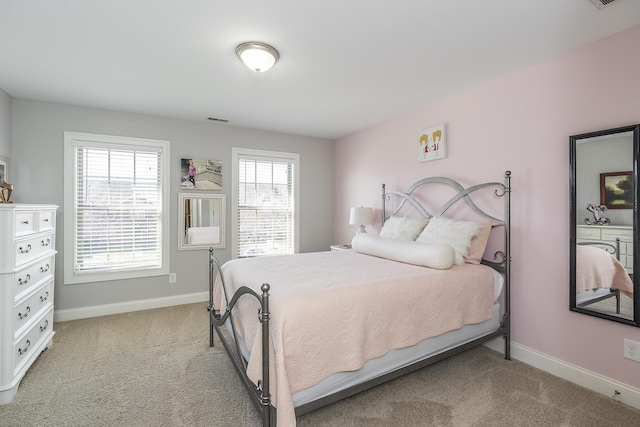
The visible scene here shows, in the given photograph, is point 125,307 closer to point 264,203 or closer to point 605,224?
point 264,203

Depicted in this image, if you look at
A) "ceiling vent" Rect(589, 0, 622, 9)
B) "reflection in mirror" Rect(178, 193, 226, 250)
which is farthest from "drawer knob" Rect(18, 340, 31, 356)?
"ceiling vent" Rect(589, 0, 622, 9)

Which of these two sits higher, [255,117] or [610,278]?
[255,117]

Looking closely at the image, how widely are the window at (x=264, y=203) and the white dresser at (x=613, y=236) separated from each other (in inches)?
136

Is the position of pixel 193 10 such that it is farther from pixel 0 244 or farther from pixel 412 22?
pixel 0 244

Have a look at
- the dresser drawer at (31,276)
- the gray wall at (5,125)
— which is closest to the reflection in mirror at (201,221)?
the dresser drawer at (31,276)

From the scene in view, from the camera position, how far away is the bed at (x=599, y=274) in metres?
1.99

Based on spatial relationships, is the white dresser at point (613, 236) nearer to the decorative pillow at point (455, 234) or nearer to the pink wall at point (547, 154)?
the pink wall at point (547, 154)

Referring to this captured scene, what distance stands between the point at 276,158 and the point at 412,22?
3.00 m

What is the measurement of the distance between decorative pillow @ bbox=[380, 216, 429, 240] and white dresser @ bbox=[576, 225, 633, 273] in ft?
4.11

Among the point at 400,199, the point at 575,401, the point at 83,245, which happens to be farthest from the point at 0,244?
the point at 575,401

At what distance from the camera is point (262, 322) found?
1438 millimetres

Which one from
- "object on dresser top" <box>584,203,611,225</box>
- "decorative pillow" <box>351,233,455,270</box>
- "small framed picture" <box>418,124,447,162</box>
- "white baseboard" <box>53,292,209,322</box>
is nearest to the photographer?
"object on dresser top" <box>584,203,611,225</box>

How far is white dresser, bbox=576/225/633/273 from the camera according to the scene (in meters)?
1.92

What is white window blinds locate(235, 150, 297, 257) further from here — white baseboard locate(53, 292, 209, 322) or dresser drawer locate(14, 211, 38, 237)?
dresser drawer locate(14, 211, 38, 237)
